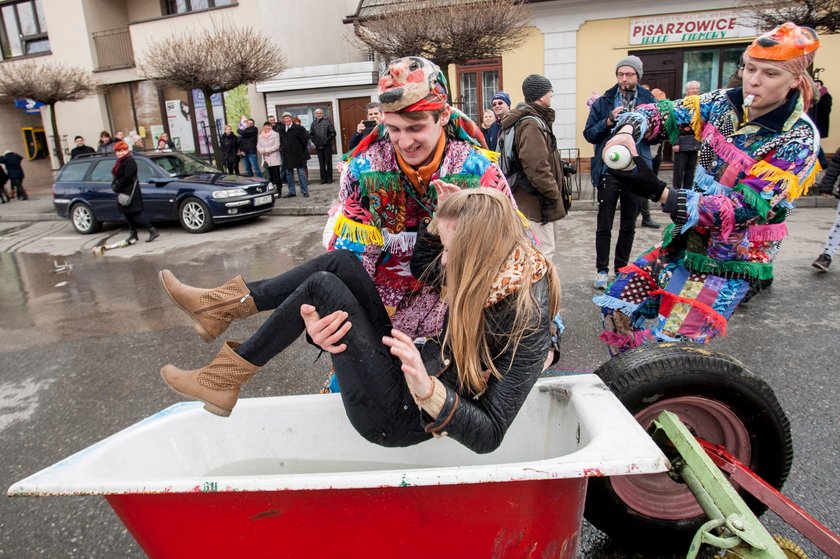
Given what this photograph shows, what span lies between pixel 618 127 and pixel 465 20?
902 centimetres

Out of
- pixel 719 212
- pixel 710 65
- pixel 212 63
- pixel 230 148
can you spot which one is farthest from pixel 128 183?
pixel 710 65

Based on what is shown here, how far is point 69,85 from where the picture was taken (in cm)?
1661

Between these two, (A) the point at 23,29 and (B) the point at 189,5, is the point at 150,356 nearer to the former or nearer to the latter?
(B) the point at 189,5

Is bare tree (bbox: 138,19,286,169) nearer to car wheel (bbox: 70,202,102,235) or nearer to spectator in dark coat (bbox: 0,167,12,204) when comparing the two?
car wheel (bbox: 70,202,102,235)

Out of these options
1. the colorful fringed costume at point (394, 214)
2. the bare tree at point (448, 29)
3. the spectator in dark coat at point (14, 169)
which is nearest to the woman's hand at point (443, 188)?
the colorful fringed costume at point (394, 214)

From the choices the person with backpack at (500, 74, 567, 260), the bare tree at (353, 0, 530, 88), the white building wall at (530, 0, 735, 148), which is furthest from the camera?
the white building wall at (530, 0, 735, 148)

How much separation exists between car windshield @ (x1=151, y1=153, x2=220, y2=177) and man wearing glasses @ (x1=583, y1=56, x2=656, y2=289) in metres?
8.17

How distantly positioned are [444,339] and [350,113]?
634 inches

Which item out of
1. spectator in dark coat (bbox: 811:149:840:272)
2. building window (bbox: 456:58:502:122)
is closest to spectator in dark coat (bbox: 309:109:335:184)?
building window (bbox: 456:58:502:122)

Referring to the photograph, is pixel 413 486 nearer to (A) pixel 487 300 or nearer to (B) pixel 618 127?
(A) pixel 487 300

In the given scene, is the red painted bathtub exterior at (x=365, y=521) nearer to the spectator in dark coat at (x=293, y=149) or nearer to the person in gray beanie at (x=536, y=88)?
the person in gray beanie at (x=536, y=88)

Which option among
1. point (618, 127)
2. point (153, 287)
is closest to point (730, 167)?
point (618, 127)

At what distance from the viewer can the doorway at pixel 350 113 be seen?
55.9 feet

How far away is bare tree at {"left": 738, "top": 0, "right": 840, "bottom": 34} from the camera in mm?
9500
